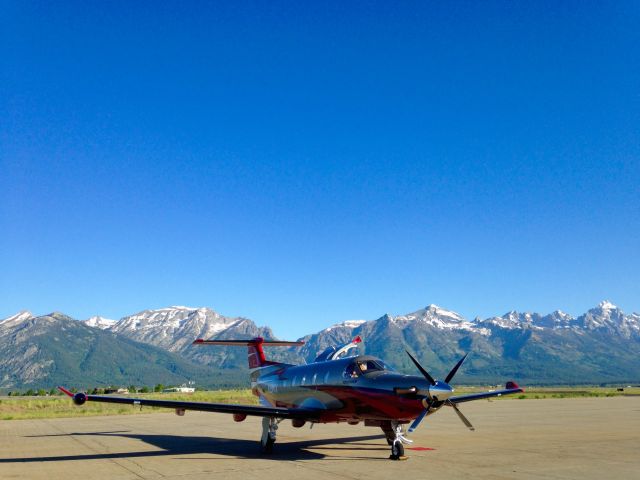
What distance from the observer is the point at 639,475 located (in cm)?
1427

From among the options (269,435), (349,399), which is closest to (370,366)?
(349,399)

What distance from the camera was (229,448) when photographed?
916 inches

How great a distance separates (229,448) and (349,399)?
22.8ft

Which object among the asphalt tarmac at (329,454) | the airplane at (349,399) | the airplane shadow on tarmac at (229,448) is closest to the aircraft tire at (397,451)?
the airplane at (349,399)

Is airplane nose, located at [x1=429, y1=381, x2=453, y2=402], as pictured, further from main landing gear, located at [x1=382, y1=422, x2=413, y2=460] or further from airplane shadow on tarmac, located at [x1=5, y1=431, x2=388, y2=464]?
airplane shadow on tarmac, located at [x1=5, y1=431, x2=388, y2=464]

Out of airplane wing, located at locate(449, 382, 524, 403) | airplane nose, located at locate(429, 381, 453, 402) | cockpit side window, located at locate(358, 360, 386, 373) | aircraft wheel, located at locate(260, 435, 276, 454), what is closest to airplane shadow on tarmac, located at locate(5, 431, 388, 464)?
aircraft wheel, located at locate(260, 435, 276, 454)

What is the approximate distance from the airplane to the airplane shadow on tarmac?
122 cm

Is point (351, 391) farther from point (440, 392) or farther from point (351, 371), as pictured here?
point (440, 392)

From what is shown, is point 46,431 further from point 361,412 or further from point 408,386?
point 408,386

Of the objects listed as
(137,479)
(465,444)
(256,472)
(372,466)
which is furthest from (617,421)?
(137,479)

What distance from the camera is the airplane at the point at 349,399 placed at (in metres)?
18.0

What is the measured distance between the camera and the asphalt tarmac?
15617mm

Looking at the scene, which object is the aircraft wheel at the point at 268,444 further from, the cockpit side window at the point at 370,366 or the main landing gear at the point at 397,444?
the main landing gear at the point at 397,444

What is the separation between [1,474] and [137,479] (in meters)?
5.09
